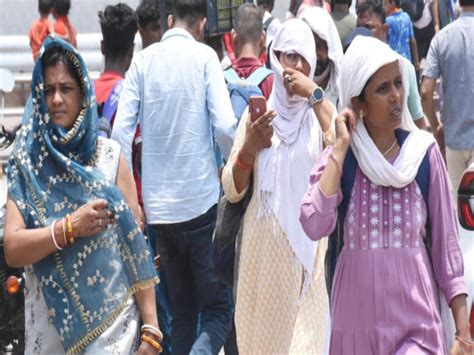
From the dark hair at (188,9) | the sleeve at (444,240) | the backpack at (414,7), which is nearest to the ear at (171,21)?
the dark hair at (188,9)

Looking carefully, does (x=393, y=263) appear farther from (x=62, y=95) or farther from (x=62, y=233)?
(x=62, y=95)

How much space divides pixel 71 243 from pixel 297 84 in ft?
4.77

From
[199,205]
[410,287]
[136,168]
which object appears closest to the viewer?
[410,287]

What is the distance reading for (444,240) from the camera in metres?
4.52

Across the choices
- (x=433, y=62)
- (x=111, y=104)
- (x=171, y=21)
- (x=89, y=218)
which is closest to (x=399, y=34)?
(x=433, y=62)

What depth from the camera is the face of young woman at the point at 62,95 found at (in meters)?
4.81

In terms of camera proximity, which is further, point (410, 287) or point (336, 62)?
point (336, 62)

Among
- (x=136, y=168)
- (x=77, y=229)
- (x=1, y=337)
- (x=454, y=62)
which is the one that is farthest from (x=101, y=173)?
(x=454, y=62)

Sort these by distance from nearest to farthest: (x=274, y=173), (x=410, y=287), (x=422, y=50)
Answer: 1. (x=410, y=287)
2. (x=274, y=173)
3. (x=422, y=50)

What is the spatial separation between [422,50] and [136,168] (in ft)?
30.1

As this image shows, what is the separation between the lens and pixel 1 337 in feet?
20.2

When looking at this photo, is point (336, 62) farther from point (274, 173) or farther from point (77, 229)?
point (77, 229)

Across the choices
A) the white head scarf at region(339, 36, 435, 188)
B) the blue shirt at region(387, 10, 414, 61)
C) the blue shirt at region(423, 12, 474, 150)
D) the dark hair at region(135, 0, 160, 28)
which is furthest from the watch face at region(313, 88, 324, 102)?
the blue shirt at region(387, 10, 414, 61)

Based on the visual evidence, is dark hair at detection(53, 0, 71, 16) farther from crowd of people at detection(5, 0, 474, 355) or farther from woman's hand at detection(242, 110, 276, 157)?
woman's hand at detection(242, 110, 276, 157)
